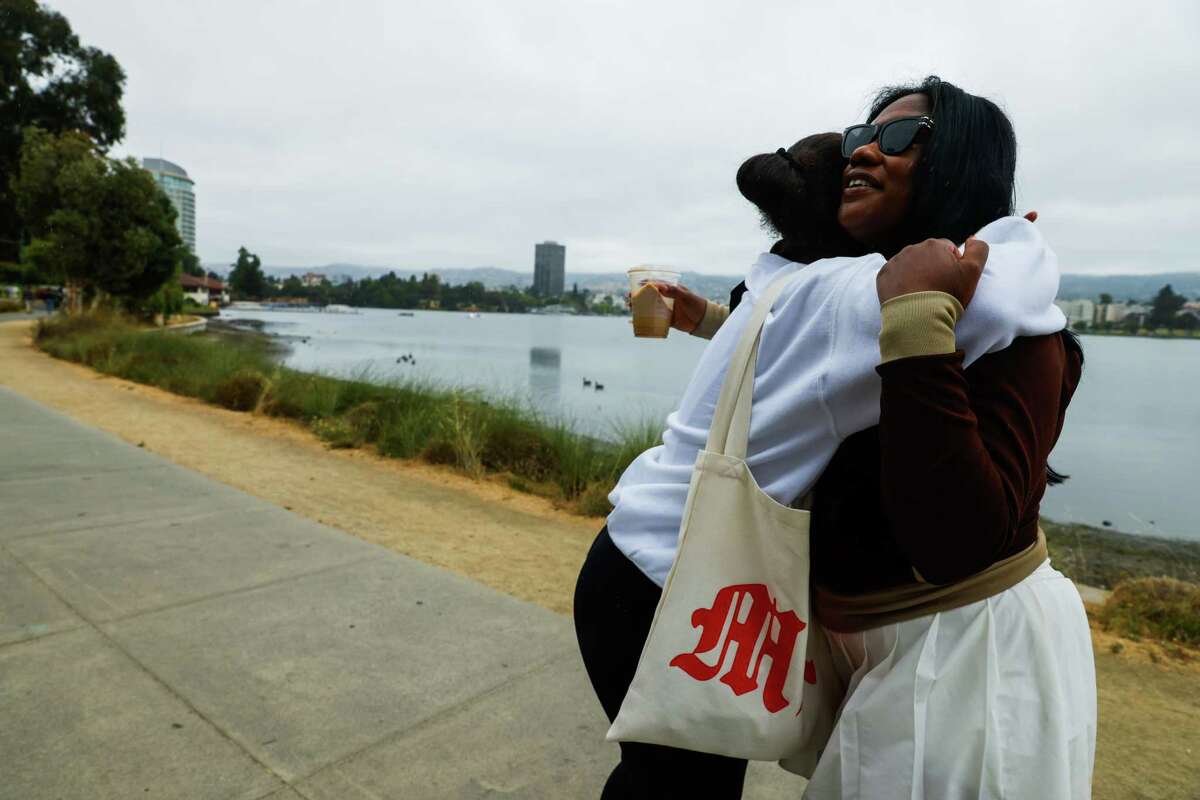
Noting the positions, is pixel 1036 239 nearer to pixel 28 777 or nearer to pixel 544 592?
pixel 28 777

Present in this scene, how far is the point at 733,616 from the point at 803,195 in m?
0.69

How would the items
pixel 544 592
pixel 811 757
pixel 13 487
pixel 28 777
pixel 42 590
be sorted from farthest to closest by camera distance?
pixel 13 487 < pixel 544 592 < pixel 42 590 < pixel 28 777 < pixel 811 757

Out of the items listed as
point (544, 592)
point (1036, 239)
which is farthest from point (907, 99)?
point (544, 592)

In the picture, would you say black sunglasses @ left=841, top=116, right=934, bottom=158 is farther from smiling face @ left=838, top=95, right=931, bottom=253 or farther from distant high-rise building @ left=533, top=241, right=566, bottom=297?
distant high-rise building @ left=533, top=241, right=566, bottom=297

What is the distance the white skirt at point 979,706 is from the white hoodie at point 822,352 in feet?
A: 0.87

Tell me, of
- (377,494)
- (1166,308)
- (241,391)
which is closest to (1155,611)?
(377,494)

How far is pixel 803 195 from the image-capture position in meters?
1.30

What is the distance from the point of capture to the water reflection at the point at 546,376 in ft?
51.0

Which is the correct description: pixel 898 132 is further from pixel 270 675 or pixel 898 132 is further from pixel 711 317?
pixel 270 675

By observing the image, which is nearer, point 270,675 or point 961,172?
point 961,172

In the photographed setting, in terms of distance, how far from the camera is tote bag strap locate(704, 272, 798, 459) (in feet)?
3.48

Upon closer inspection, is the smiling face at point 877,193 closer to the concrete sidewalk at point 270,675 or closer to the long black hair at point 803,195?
the long black hair at point 803,195

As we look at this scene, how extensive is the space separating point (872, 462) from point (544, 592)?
10.8 ft

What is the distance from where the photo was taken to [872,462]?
40.7 inches
